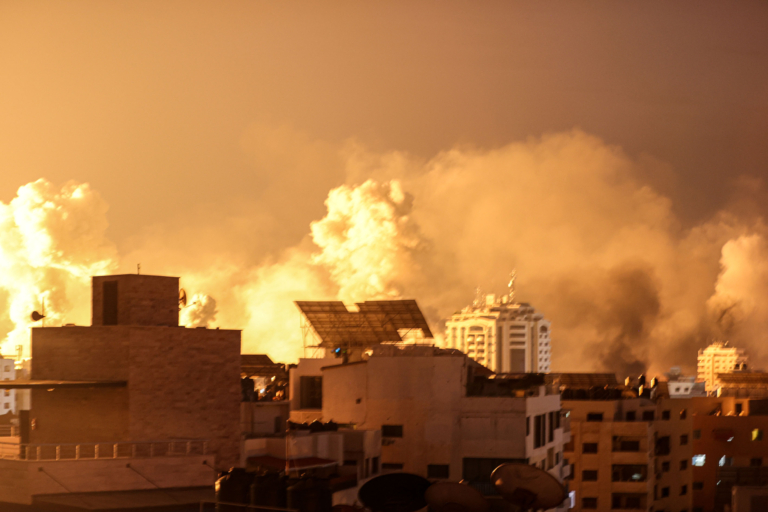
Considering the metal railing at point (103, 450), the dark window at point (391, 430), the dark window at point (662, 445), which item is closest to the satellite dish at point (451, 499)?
the metal railing at point (103, 450)

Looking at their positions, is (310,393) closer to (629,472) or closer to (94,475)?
(629,472)

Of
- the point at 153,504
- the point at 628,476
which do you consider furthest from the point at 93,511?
the point at 628,476

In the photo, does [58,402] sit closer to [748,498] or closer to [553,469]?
[553,469]

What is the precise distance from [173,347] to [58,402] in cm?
471

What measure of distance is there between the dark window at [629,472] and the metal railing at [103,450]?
3995cm

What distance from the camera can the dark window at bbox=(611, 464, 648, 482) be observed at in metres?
70.5

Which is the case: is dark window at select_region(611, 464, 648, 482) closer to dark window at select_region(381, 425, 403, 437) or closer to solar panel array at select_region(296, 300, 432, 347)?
solar panel array at select_region(296, 300, 432, 347)

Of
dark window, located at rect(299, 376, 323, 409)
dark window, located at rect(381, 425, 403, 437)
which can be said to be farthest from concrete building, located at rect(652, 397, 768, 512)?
dark window, located at rect(381, 425, 403, 437)

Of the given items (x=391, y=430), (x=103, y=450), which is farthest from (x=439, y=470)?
(x=103, y=450)

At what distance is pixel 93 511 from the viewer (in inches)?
1214

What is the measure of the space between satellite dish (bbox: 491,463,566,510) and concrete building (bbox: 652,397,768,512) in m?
43.9

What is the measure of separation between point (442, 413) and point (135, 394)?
19823mm

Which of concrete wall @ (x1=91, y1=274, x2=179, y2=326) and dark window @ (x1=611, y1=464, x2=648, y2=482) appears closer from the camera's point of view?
concrete wall @ (x1=91, y1=274, x2=179, y2=326)

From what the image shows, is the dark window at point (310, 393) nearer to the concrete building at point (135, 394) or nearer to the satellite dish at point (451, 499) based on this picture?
the concrete building at point (135, 394)
